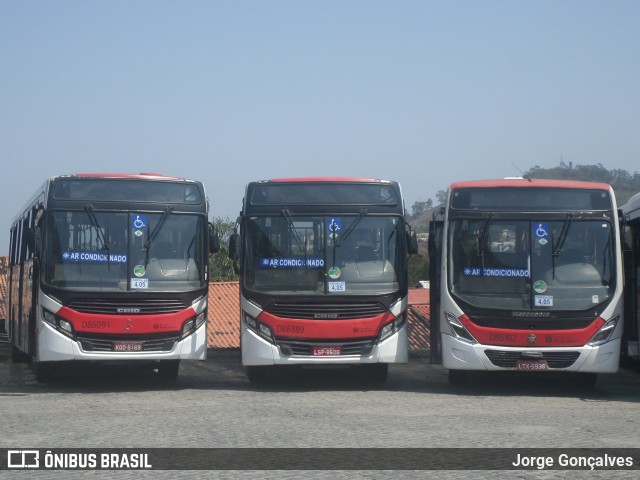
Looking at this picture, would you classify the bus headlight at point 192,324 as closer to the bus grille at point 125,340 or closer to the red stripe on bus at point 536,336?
the bus grille at point 125,340

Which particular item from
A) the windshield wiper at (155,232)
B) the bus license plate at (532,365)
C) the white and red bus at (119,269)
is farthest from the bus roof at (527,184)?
the windshield wiper at (155,232)

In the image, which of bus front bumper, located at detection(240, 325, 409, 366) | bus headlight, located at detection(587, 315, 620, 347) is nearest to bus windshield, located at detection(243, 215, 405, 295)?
bus front bumper, located at detection(240, 325, 409, 366)

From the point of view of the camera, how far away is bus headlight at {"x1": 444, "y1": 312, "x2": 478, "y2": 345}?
15.1 m

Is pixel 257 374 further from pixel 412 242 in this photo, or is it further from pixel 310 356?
pixel 412 242

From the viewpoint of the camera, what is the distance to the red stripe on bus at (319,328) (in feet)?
51.0

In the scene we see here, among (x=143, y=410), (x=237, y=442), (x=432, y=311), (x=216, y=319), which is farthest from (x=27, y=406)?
(x=216, y=319)

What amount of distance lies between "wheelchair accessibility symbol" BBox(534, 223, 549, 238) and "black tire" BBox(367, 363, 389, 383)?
328 centimetres

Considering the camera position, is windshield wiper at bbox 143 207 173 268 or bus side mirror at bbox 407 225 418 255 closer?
windshield wiper at bbox 143 207 173 268

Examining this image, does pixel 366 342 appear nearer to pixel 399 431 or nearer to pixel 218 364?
pixel 399 431

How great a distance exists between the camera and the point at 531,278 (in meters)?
15.2

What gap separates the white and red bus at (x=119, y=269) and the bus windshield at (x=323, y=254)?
0.92m

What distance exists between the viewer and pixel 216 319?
87.0ft

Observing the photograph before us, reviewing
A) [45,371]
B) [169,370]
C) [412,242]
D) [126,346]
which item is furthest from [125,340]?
[412,242]

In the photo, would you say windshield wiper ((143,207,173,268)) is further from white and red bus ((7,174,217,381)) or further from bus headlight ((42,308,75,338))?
bus headlight ((42,308,75,338))
